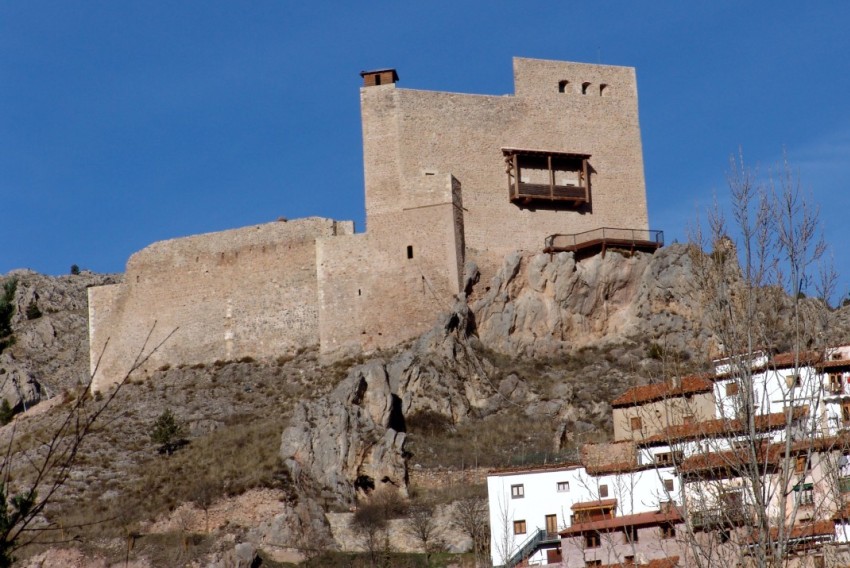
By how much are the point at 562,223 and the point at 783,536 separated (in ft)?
120

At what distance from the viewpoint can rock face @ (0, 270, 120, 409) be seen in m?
64.4

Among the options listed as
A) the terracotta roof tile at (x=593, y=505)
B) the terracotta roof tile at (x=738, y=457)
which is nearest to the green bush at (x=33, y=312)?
the terracotta roof tile at (x=593, y=505)

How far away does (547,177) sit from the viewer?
54844mm

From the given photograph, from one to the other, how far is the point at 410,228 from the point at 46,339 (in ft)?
88.4

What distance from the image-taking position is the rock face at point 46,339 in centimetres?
6438

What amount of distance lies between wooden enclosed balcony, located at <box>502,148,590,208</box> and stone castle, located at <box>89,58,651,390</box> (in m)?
0.05

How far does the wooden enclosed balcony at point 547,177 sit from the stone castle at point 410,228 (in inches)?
2.1

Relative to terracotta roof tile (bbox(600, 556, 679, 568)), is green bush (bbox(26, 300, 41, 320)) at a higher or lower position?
higher

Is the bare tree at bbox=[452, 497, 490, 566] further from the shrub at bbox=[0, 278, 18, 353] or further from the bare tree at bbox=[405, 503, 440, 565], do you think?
the shrub at bbox=[0, 278, 18, 353]

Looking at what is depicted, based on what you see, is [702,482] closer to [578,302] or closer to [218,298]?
[578,302]

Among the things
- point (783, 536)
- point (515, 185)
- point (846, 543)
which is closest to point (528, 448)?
point (515, 185)

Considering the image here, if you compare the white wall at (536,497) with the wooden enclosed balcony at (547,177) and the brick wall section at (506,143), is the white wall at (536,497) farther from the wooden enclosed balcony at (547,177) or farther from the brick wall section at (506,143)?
the wooden enclosed balcony at (547,177)

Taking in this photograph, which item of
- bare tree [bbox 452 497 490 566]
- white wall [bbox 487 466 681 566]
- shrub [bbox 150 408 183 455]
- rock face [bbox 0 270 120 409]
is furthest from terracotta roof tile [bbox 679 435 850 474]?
rock face [bbox 0 270 120 409]

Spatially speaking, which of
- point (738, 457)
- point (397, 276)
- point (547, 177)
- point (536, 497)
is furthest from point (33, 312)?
point (738, 457)
